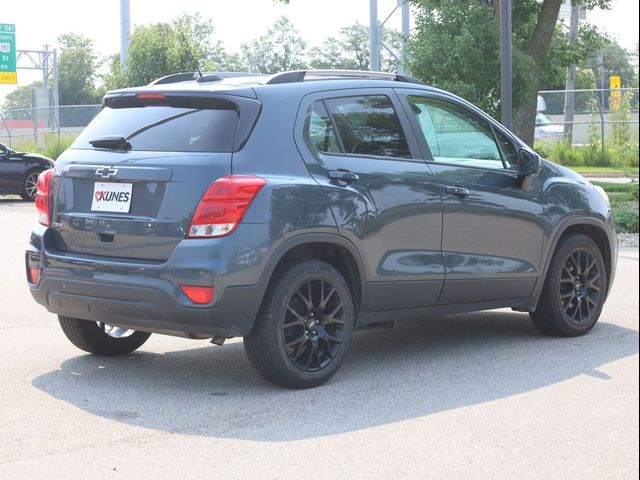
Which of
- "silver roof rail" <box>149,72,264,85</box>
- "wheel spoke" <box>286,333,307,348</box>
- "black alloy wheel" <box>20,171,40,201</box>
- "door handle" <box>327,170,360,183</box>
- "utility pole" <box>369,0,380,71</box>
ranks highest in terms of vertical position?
"utility pole" <box>369,0,380,71</box>

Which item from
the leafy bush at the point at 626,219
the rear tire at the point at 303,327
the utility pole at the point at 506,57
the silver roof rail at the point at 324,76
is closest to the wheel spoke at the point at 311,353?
the rear tire at the point at 303,327

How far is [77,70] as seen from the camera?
330 feet

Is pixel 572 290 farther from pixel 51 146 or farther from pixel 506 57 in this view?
pixel 51 146

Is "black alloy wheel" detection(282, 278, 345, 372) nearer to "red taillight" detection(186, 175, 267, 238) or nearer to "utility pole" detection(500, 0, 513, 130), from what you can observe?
"red taillight" detection(186, 175, 267, 238)

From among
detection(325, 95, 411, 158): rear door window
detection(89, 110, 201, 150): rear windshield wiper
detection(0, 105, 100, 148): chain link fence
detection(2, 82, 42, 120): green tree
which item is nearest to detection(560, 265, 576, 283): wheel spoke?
detection(325, 95, 411, 158): rear door window

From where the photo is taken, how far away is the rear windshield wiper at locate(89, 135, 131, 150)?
258 inches

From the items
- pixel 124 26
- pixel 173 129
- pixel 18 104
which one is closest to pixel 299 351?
pixel 173 129

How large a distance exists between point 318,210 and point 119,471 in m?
2.03

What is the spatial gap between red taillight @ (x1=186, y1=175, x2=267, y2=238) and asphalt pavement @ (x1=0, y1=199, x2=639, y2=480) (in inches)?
36.8

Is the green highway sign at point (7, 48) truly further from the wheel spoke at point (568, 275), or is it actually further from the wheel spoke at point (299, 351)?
the wheel spoke at point (299, 351)

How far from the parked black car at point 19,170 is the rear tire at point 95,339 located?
1817 cm

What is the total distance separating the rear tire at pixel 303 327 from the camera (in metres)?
6.25

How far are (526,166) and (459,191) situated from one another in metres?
0.66

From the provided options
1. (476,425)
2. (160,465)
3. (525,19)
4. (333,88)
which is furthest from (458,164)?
(525,19)
